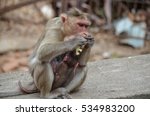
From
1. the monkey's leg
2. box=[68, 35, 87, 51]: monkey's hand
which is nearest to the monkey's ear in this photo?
box=[68, 35, 87, 51]: monkey's hand

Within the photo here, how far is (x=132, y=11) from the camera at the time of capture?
1276 cm

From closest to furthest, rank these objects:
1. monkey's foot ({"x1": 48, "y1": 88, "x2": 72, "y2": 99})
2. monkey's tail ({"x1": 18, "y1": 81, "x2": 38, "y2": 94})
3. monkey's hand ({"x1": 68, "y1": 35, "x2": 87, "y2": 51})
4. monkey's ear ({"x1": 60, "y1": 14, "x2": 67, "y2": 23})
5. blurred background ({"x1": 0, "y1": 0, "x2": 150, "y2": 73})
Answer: monkey's hand ({"x1": 68, "y1": 35, "x2": 87, "y2": 51}), monkey's ear ({"x1": 60, "y1": 14, "x2": 67, "y2": 23}), monkey's foot ({"x1": 48, "y1": 88, "x2": 72, "y2": 99}), monkey's tail ({"x1": 18, "y1": 81, "x2": 38, "y2": 94}), blurred background ({"x1": 0, "y1": 0, "x2": 150, "y2": 73})

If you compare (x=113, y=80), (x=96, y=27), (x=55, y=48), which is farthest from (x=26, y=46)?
(x=55, y=48)

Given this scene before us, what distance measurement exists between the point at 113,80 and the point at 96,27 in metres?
4.69

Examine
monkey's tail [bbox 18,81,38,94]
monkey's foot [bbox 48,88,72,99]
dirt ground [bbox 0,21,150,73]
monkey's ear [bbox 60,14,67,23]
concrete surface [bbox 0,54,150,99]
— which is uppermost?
monkey's ear [bbox 60,14,67,23]

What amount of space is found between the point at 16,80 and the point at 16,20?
4.15 metres

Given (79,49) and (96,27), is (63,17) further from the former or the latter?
(96,27)

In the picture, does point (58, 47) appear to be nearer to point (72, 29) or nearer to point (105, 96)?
point (72, 29)

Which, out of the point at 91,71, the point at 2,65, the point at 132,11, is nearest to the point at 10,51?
the point at 2,65

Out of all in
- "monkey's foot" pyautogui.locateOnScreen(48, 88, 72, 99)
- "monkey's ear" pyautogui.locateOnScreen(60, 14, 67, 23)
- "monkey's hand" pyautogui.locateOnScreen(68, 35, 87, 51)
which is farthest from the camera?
"monkey's foot" pyautogui.locateOnScreen(48, 88, 72, 99)

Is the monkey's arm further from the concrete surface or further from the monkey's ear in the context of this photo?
the concrete surface

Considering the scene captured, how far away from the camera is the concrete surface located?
7.41m

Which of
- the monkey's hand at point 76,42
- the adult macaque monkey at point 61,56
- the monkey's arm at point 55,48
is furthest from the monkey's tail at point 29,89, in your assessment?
the monkey's hand at point 76,42

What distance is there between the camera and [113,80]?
7.94m
